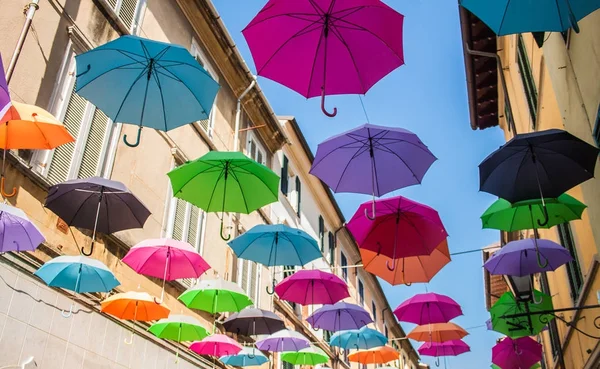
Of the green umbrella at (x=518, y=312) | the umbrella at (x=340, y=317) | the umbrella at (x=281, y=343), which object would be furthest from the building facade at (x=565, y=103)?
the umbrella at (x=281, y=343)

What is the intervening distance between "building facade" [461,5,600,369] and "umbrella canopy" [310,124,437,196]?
8.20 ft

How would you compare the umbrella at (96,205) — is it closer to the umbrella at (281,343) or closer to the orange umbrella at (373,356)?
the umbrella at (281,343)

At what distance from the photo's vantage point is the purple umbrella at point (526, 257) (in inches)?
371

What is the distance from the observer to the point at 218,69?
1683 cm

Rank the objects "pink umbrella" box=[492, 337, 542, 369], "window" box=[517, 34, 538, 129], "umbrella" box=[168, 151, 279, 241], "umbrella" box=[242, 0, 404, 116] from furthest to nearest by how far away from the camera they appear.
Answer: "pink umbrella" box=[492, 337, 542, 369], "window" box=[517, 34, 538, 129], "umbrella" box=[168, 151, 279, 241], "umbrella" box=[242, 0, 404, 116]

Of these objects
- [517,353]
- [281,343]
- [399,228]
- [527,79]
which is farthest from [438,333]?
[527,79]

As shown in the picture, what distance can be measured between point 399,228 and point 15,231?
6535mm

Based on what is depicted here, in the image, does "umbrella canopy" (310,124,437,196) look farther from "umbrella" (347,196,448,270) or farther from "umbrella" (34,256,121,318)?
"umbrella" (34,256,121,318)

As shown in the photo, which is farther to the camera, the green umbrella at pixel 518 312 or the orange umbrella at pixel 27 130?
the green umbrella at pixel 518 312

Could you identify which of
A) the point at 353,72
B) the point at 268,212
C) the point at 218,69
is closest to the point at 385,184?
the point at 353,72

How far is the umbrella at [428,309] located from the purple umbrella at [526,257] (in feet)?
12.2

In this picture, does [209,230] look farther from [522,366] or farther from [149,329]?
[522,366]

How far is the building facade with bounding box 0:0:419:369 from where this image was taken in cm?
850

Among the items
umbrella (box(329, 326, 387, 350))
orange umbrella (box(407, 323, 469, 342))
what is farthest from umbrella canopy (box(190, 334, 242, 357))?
orange umbrella (box(407, 323, 469, 342))
